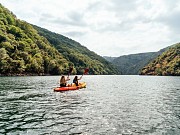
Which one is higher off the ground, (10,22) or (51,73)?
(10,22)

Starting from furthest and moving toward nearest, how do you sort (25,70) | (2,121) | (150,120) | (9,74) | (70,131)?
(25,70) → (9,74) → (150,120) → (2,121) → (70,131)

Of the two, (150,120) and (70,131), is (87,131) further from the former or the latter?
(150,120)

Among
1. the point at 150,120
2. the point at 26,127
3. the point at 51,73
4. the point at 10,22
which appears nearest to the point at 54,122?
the point at 26,127

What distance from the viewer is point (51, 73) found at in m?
172

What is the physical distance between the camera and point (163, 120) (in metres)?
20.8

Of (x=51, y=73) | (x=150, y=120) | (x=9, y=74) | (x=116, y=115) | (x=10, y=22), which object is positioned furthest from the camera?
(x=10, y=22)

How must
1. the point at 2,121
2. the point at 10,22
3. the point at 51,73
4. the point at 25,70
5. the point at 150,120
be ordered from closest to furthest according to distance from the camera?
1. the point at 2,121
2. the point at 150,120
3. the point at 25,70
4. the point at 51,73
5. the point at 10,22

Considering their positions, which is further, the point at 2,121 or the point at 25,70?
the point at 25,70

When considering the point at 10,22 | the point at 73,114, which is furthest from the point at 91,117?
the point at 10,22

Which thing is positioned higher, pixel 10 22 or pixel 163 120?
pixel 10 22

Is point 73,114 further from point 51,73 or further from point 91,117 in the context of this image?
point 51,73

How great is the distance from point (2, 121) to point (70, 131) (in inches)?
259

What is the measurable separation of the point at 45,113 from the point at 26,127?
18.5 ft

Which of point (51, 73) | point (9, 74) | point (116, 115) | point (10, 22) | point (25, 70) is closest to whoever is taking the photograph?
point (116, 115)
